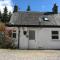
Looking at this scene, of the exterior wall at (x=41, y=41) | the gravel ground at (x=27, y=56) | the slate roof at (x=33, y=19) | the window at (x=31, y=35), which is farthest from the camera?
the slate roof at (x=33, y=19)

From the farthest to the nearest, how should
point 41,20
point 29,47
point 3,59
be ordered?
point 41,20
point 29,47
point 3,59

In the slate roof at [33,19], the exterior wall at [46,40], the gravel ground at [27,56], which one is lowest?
the gravel ground at [27,56]

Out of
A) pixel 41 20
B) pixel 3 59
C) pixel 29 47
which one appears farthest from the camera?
pixel 41 20

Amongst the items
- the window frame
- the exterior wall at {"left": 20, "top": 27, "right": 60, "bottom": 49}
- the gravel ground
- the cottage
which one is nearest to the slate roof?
the cottage

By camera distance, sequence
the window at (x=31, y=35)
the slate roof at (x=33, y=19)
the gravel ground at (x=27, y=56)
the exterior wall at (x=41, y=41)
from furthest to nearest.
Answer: the slate roof at (x=33, y=19)
the window at (x=31, y=35)
the exterior wall at (x=41, y=41)
the gravel ground at (x=27, y=56)

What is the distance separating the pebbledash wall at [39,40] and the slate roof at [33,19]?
98cm

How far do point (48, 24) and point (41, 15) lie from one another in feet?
10.8

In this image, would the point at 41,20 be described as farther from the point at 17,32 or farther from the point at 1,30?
the point at 1,30

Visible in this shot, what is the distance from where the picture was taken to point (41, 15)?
32.6 metres

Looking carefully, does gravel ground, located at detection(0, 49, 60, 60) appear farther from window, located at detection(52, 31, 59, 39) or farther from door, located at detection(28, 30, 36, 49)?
window, located at detection(52, 31, 59, 39)

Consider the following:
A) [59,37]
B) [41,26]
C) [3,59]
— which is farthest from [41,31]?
[3,59]

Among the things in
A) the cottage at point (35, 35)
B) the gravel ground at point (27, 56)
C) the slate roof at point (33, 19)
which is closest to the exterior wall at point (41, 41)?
the cottage at point (35, 35)

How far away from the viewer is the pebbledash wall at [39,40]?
29.1 m

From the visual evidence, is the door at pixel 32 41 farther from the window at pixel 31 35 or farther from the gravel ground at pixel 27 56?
the gravel ground at pixel 27 56
